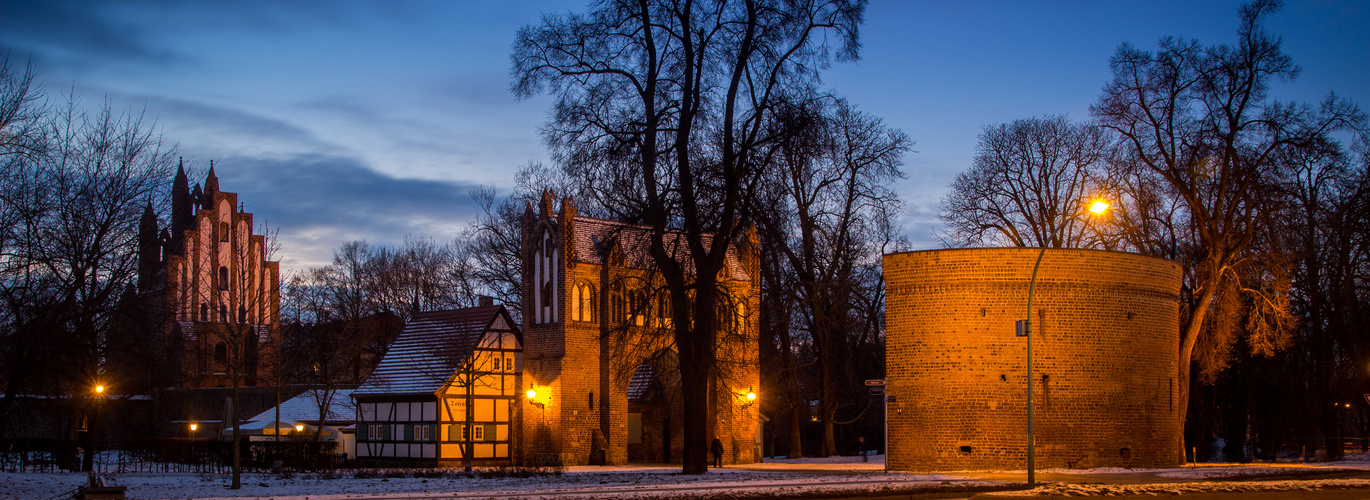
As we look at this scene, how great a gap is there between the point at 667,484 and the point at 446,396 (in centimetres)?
1609

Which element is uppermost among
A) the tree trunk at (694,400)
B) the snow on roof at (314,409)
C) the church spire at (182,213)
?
the church spire at (182,213)

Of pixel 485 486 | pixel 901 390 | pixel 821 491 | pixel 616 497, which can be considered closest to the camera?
pixel 616 497

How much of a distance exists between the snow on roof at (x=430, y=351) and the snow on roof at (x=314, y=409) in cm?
340

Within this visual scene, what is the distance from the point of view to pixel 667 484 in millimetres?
23094

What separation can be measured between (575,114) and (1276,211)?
2305cm

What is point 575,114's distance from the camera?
87.5ft

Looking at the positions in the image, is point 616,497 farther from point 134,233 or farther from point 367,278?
point 367,278

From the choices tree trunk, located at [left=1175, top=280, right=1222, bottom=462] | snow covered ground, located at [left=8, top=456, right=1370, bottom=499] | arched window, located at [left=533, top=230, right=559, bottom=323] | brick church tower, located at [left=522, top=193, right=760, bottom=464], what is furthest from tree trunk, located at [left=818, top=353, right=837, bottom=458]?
snow covered ground, located at [left=8, top=456, right=1370, bottom=499]

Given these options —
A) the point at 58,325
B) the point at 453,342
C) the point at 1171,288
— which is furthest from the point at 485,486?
the point at 1171,288

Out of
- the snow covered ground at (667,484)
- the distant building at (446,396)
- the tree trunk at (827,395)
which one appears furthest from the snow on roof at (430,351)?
the tree trunk at (827,395)

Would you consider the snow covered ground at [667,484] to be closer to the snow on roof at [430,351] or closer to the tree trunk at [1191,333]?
the tree trunk at [1191,333]

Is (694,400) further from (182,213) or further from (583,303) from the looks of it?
(182,213)

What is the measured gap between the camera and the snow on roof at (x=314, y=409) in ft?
142

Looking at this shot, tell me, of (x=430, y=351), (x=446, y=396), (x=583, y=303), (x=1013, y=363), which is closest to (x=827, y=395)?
(x=583, y=303)
